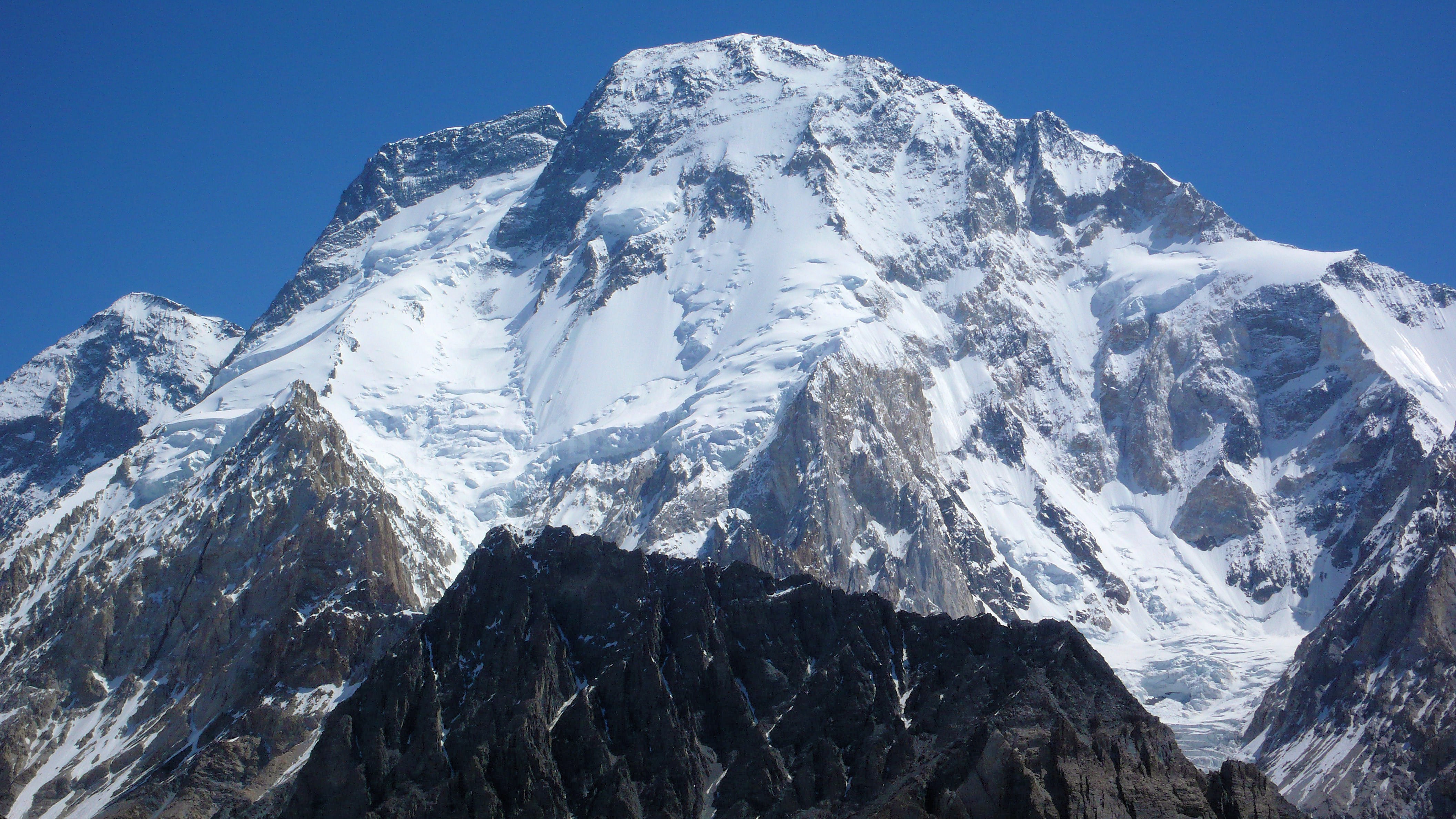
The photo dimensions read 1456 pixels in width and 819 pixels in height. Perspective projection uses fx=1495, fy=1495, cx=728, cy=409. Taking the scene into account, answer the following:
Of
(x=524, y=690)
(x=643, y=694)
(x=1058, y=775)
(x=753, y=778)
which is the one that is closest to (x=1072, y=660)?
(x=1058, y=775)

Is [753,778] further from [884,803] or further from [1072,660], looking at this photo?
[1072,660]

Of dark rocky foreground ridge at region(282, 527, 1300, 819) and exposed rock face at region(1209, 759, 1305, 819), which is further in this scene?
dark rocky foreground ridge at region(282, 527, 1300, 819)

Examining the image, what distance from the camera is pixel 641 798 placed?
14888 cm

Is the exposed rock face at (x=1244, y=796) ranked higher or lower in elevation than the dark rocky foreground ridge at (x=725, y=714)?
lower

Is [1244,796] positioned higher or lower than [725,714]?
lower

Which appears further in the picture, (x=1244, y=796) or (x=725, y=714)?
(x=725, y=714)

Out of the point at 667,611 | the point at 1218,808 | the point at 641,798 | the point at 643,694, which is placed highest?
the point at 667,611

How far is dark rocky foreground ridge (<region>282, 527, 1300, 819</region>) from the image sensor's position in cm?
13038

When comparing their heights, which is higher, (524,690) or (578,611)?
(578,611)

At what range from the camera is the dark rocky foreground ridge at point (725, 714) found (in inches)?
5133

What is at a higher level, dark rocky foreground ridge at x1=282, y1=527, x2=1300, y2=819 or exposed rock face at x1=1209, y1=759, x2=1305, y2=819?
dark rocky foreground ridge at x1=282, y1=527, x2=1300, y2=819

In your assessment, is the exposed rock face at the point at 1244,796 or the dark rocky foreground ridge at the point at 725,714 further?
the dark rocky foreground ridge at the point at 725,714

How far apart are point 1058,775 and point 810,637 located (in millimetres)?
46912

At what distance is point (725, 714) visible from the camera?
527ft
